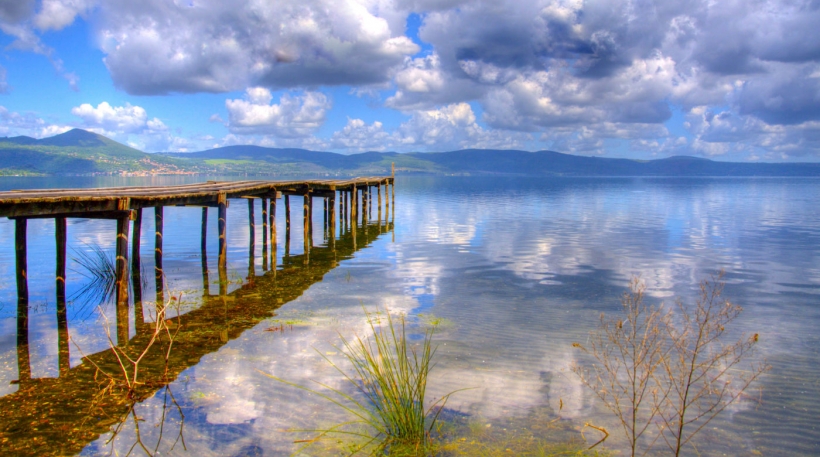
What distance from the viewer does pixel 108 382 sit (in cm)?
802

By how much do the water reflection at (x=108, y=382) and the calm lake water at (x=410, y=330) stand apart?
3 cm

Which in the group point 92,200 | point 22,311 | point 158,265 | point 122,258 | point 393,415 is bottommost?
point 22,311

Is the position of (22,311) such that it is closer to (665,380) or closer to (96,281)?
(96,281)

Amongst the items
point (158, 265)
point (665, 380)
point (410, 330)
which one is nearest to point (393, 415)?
point (665, 380)

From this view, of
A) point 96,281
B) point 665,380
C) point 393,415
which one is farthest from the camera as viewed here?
point 96,281

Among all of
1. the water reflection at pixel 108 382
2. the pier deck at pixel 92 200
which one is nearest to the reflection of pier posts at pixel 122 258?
the pier deck at pixel 92 200

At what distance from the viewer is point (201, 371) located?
8.52m

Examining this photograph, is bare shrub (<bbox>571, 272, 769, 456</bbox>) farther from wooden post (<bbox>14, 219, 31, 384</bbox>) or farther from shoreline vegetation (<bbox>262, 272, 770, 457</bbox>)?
wooden post (<bbox>14, 219, 31, 384</bbox>)

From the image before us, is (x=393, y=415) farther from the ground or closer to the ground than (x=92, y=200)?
closer to the ground

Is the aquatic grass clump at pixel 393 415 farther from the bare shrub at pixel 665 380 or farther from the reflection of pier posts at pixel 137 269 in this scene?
the reflection of pier posts at pixel 137 269

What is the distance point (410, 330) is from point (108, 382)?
541 centimetres

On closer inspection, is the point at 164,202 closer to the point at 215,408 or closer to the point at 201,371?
the point at 201,371

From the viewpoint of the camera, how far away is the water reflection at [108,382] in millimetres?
6465

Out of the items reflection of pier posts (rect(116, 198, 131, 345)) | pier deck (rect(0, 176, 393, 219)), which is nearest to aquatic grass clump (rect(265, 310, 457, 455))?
pier deck (rect(0, 176, 393, 219))
